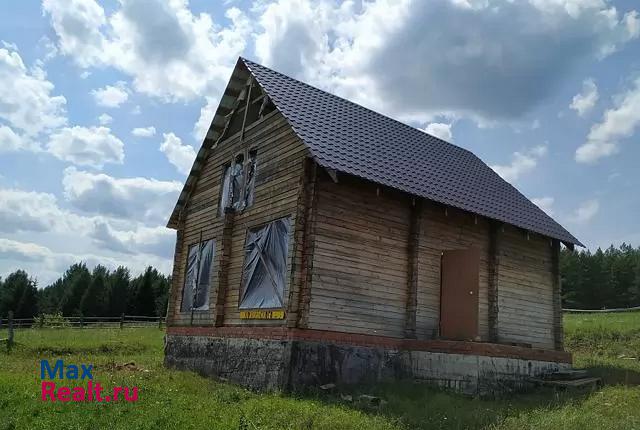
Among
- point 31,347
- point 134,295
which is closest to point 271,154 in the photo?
point 31,347

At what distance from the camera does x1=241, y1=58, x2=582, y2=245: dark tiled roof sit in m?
13.4

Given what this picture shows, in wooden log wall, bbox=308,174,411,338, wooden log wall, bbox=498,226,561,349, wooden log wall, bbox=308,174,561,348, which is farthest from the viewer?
wooden log wall, bbox=498,226,561,349

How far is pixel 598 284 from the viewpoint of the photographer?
2591 inches

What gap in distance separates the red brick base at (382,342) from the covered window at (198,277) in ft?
5.31

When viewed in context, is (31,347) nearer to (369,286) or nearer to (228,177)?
(228,177)

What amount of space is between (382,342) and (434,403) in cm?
267

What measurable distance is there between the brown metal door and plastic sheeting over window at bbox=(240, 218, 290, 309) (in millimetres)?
4491

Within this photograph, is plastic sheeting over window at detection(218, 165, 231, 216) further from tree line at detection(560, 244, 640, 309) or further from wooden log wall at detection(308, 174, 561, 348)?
tree line at detection(560, 244, 640, 309)

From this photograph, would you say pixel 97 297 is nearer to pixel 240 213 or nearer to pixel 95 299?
pixel 95 299

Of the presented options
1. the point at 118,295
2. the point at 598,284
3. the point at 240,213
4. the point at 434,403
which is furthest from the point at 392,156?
the point at 598,284

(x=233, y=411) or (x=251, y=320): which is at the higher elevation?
(x=251, y=320)

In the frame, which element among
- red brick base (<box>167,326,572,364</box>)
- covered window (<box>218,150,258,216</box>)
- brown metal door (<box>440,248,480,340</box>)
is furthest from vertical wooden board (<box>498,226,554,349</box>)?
covered window (<box>218,150,258,216</box>)

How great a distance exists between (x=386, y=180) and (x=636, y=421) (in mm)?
6981

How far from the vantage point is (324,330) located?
12305 mm
